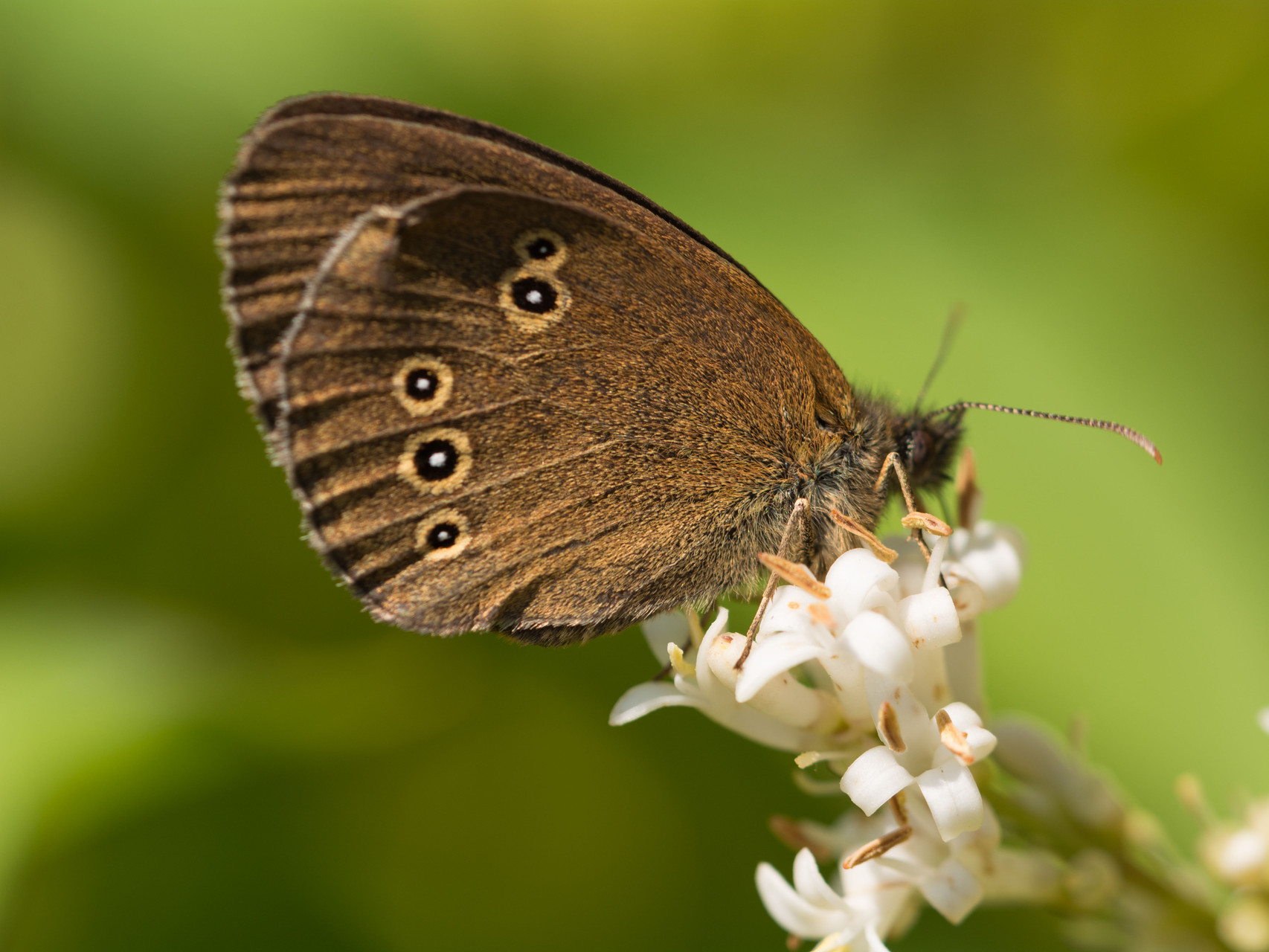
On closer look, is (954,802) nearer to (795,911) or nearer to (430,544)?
(795,911)

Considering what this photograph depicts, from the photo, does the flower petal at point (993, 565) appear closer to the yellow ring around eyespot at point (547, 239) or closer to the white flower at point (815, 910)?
the white flower at point (815, 910)

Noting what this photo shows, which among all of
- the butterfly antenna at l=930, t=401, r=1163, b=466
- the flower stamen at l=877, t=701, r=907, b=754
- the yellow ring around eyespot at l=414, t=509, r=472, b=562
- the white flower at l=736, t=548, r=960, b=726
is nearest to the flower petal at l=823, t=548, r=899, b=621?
the white flower at l=736, t=548, r=960, b=726

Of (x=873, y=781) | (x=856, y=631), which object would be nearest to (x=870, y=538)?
(x=856, y=631)

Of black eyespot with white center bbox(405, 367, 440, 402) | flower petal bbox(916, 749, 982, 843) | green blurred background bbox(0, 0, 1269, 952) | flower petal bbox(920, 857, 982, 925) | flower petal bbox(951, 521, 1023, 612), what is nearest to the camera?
flower petal bbox(916, 749, 982, 843)

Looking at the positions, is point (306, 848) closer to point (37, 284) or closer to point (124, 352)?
point (124, 352)

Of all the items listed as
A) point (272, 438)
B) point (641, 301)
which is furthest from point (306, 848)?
point (641, 301)

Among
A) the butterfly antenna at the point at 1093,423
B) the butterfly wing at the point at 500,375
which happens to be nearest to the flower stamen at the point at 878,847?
the butterfly wing at the point at 500,375

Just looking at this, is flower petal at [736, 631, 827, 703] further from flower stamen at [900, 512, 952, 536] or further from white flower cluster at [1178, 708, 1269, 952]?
white flower cluster at [1178, 708, 1269, 952]
